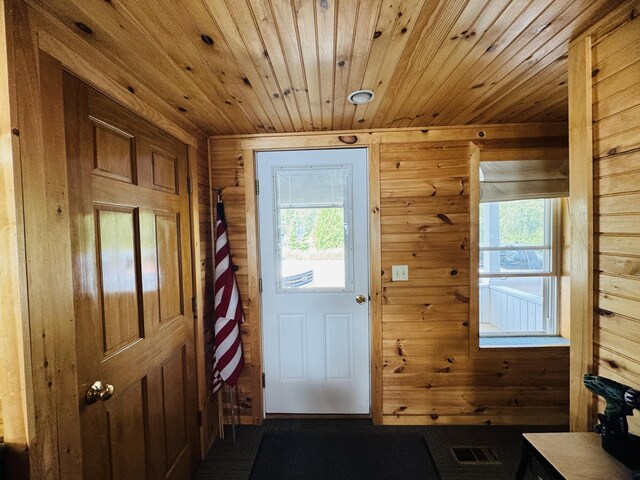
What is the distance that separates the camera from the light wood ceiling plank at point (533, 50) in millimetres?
937

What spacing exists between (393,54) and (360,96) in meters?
0.37

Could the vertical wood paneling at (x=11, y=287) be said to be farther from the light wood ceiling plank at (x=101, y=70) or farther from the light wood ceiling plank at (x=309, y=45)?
the light wood ceiling plank at (x=309, y=45)

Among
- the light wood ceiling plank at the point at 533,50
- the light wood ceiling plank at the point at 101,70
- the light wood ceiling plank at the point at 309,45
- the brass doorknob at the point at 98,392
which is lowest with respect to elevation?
the brass doorknob at the point at 98,392

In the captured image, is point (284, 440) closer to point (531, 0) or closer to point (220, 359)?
point (220, 359)

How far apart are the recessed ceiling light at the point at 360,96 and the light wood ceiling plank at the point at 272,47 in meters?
0.29

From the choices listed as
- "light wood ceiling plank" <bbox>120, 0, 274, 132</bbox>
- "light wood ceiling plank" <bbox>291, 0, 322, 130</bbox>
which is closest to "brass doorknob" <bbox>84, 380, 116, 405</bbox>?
"light wood ceiling plank" <bbox>120, 0, 274, 132</bbox>

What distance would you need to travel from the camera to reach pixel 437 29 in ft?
3.28

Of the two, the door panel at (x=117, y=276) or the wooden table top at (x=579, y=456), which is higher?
the door panel at (x=117, y=276)

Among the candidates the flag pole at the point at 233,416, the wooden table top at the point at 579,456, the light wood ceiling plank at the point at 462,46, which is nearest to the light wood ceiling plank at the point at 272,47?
the light wood ceiling plank at the point at 462,46

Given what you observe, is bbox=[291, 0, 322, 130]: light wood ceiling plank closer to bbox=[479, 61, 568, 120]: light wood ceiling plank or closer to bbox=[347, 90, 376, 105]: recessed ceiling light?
bbox=[347, 90, 376, 105]: recessed ceiling light

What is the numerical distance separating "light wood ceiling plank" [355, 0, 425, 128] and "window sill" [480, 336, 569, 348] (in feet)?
6.31

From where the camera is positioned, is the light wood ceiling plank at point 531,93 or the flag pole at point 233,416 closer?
the light wood ceiling plank at point 531,93

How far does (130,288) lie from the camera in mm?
1226

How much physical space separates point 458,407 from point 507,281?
109 centimetres
